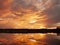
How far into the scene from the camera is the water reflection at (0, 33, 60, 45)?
6.26 feet

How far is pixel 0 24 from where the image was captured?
1.93 m

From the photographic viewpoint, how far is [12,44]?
1.91m

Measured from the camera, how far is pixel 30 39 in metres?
1.92

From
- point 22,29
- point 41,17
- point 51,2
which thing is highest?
point 51,2

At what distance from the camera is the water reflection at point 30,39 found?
6.26 ft

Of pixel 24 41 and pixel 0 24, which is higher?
pixel 0 24

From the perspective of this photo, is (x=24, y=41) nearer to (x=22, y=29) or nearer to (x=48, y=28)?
(x=22, y=29)

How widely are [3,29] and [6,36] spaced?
0.26 ft

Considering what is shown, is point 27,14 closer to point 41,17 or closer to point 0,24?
point 41,17

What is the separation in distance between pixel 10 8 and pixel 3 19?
0.14 metres

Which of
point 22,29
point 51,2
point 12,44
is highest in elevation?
point 51,2

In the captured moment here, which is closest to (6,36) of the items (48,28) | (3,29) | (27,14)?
(3,29)

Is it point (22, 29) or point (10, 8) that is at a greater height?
point (10, 8)

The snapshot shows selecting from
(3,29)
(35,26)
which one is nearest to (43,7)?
(35,26)
